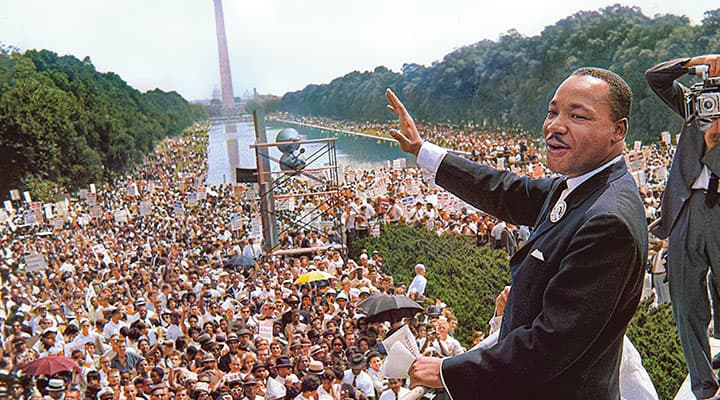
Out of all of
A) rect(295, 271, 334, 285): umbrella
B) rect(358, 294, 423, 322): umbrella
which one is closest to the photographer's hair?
rect(358, 294, 423, 322): umbrella

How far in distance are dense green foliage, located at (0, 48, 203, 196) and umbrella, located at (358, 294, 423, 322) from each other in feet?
51.4

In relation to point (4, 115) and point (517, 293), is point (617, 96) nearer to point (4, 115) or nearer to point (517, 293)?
point (517, 293)

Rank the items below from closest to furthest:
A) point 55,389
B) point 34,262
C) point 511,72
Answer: point 55,389 < point 34,262 < point 511,72

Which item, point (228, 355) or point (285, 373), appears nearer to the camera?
point (285, 373)

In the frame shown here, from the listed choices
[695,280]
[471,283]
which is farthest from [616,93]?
[471,283]

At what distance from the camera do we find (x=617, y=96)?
1527mm

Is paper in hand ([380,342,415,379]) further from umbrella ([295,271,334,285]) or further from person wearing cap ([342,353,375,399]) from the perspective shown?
umbrella ([295,271,334,285])

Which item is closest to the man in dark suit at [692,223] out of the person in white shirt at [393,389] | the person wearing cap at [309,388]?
the person in white shirt at [393,389]

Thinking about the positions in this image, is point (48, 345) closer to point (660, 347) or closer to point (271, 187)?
point (660, 347)

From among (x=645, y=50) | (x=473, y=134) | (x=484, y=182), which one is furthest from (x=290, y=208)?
(x=473, y=134)

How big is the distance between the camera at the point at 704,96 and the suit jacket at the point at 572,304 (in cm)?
84

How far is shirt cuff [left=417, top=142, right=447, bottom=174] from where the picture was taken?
1864mm

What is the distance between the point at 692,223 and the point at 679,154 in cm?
26

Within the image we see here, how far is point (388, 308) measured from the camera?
676 cm
